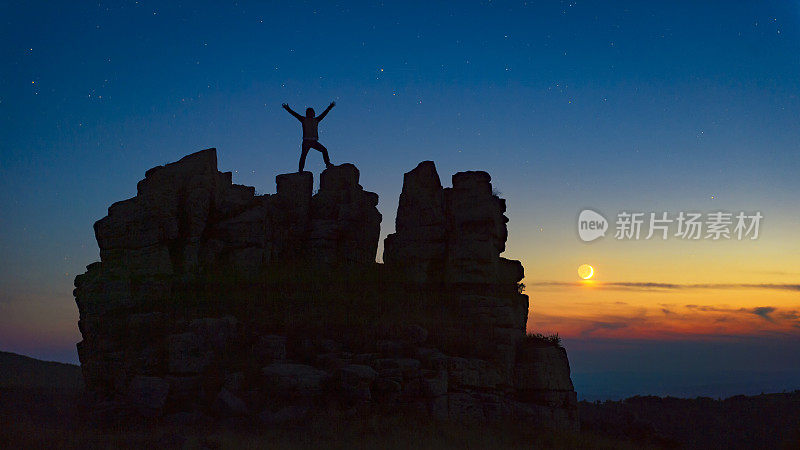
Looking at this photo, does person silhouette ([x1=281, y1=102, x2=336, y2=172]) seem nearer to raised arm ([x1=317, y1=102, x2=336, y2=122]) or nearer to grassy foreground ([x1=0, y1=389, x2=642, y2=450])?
raised arm ([x1=317, y1=102, x2=336, y2=122])

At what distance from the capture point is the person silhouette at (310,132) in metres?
29.1

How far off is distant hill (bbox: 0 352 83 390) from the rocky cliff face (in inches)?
709

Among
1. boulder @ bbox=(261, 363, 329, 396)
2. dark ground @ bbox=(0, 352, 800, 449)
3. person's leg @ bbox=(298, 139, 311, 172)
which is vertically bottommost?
dark ground @ bbox=(0, 352, 800, 449)

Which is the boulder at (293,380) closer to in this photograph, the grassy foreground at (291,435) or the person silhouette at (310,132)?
the grassy foreground at (291,435)

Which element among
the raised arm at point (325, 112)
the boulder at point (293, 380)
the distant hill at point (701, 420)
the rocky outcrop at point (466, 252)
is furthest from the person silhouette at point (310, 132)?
the distant hill at point (701, 420)

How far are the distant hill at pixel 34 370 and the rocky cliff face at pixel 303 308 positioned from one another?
18.0m

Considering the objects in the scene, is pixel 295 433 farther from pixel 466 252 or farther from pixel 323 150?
pixel 323 150

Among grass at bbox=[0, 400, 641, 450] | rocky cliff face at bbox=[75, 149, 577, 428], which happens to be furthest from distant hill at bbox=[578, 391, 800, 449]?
grass at bbox=[0, 400, 641, 450]

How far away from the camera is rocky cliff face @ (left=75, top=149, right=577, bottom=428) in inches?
706

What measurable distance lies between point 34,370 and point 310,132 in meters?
32.8

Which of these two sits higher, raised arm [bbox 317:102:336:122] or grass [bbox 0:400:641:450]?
raised arm [bbox 317:102:336:122]

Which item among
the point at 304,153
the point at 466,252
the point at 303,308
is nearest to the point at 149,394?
the point at 303,308

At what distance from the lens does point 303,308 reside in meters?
22.3

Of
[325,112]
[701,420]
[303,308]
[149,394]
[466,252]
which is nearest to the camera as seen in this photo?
[149,394]
